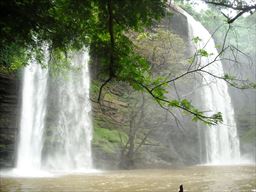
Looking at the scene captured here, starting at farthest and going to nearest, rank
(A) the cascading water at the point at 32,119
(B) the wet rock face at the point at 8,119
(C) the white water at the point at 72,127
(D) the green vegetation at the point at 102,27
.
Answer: (C) the white water at the point at 72,127 → (A) the cascading water at the point at 32,119 → (B) the wet rock face at the point at 8,119 → (D) the green vegetation at the point at 102,27

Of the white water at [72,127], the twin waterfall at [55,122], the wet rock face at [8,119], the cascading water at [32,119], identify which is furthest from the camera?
the white water at [72,127]

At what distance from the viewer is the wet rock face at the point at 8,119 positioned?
14.8 meters

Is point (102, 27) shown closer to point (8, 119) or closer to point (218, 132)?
point (8, 119)

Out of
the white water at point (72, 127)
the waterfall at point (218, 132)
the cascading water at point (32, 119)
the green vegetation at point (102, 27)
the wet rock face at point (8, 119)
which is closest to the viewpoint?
the green vegetation at point (102, 27)

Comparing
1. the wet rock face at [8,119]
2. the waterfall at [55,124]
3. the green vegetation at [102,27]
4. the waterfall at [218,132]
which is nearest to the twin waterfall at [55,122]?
the waterfall at [55,124]

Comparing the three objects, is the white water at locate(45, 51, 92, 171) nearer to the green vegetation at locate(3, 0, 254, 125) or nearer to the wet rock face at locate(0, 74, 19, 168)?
the wet rock face at locate(0, 74, 19, 168)

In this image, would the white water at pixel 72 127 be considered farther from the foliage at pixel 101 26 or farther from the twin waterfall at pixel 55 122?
the foliage at pixel 101 26

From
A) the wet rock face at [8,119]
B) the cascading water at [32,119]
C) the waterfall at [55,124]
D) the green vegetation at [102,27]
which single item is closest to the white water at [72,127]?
the waterfall at [55,124]

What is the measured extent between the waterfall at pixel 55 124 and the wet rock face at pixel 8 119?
0.38 m

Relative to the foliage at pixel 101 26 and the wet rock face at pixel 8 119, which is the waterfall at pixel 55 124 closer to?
the wet rock face at pixel 8 119

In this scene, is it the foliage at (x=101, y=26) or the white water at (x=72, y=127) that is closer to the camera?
the foliage at (x=101, y=26)

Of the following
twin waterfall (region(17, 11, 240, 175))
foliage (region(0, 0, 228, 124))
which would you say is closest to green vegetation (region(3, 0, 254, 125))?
foliage (region(0, 0, 228, 124))

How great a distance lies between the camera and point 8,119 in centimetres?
1549

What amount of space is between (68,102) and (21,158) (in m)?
3.62
